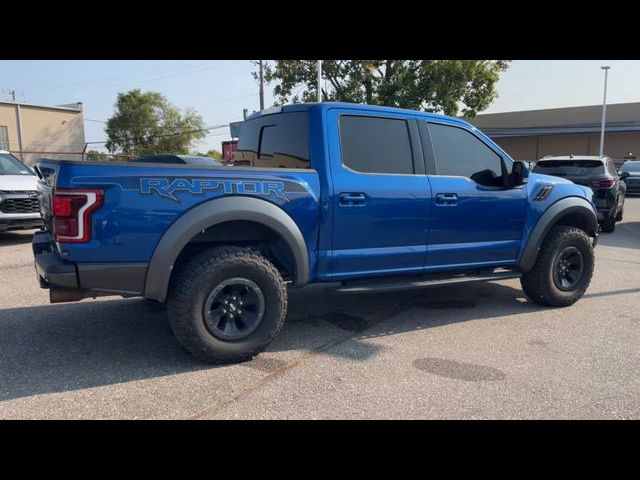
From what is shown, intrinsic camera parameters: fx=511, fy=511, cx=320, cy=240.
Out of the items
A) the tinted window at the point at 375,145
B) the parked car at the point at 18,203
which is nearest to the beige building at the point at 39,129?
the parked car at the point at 18,203

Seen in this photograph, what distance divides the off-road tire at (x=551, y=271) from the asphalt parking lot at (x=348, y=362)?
15 centimetres

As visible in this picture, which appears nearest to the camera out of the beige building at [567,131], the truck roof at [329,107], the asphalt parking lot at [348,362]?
the asphalt parking lot at [348,362]

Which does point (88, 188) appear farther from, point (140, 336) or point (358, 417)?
point (358, 417)

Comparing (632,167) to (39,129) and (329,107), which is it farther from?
(39,129)

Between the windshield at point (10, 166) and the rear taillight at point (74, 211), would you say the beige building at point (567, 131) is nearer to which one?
the windshield at point (10, 166)

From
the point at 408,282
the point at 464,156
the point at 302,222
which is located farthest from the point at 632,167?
the point at 302,222

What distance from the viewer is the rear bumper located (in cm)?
335

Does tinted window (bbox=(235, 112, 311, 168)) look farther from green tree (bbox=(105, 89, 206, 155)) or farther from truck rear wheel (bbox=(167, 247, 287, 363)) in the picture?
green tree (bbox=(105, 89, 206, 155))

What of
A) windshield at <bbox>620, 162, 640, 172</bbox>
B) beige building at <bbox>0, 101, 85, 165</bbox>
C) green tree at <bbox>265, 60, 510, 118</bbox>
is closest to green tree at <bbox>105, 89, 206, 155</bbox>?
beige building at <bbox>0, 101, 85, 165</bbox>

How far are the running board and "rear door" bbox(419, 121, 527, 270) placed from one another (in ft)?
0.43

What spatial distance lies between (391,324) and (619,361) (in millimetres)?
1888

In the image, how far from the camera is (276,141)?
15.3ft

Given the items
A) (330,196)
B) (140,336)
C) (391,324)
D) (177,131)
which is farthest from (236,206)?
(177,131)

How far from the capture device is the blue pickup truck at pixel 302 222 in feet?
11.2
